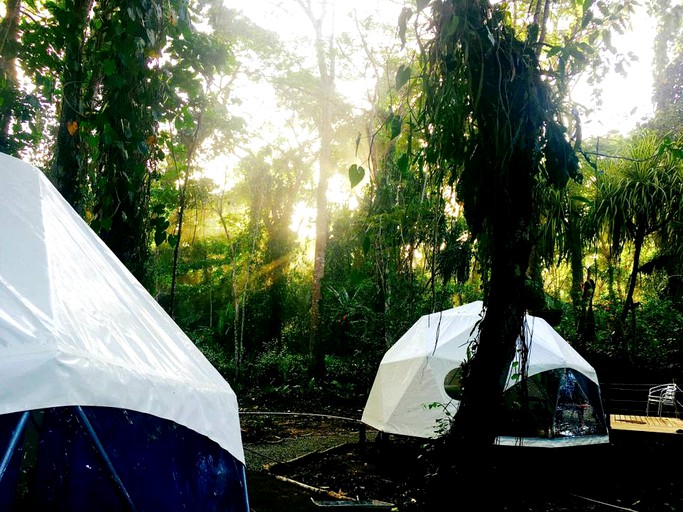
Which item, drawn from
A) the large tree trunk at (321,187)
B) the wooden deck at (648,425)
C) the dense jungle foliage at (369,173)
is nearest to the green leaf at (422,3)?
the dense jungle foliage at (369,173)

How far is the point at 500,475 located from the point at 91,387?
5841 millimetres

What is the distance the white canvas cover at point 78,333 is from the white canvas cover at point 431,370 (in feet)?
18.1

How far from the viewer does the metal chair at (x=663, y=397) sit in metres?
10.8

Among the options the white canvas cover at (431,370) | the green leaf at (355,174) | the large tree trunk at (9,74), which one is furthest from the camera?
the white canvas cover at (431,370)

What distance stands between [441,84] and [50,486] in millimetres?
3405

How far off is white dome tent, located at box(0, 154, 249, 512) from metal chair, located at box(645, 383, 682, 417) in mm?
9943

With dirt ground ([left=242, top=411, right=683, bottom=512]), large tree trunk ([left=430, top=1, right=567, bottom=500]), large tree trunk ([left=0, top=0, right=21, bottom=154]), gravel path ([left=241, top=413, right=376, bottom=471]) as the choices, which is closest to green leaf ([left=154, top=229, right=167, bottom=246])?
large tree trunk ([left=430, top=1, right=567, bottom=500])

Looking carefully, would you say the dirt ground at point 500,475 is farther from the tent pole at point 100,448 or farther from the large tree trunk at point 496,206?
the tent pole at point 100,448

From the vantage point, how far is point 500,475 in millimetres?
6754

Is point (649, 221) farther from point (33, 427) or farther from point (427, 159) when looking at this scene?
point (33, 427)

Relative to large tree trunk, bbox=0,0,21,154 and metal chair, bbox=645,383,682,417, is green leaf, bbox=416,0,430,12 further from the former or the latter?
metal chair, bbox=645,383,682,417

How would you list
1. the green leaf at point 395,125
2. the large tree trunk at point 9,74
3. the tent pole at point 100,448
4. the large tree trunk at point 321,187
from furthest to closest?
the large tree trunk at point 321,187, the large tree trunk at point 9,74, the green leaf at point 395,125, the tent pole at point 100,448

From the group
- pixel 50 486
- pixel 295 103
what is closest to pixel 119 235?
pixel 50 486

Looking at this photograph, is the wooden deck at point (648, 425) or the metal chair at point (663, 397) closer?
the wooden deck at point (648, 425)
